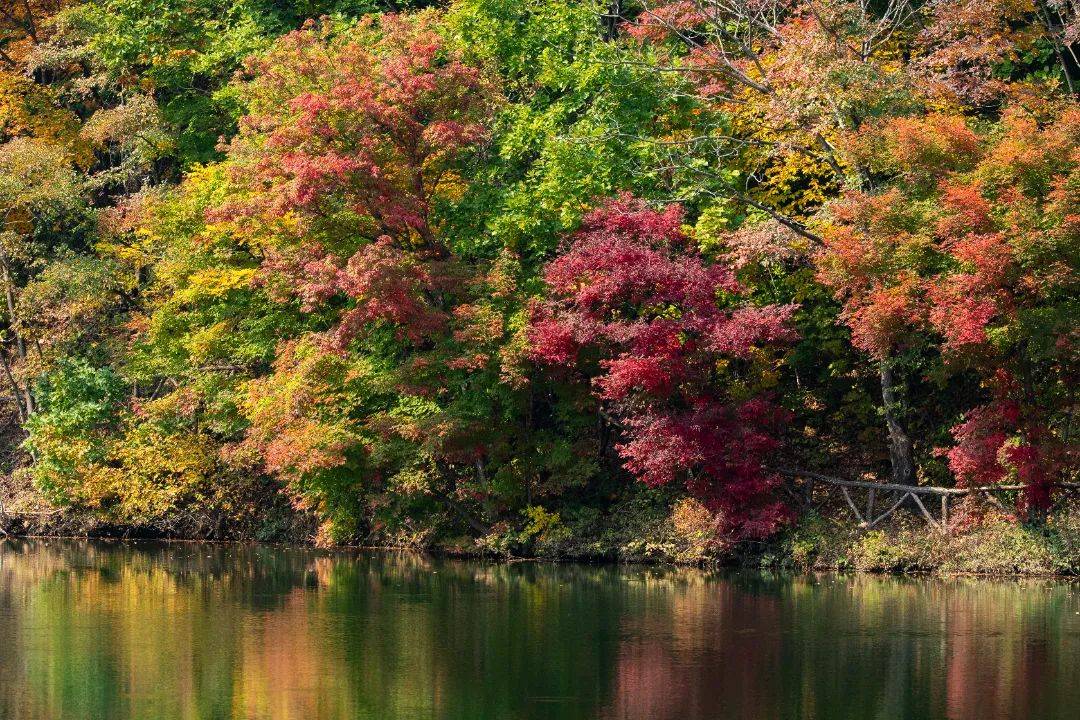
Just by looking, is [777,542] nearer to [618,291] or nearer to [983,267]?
[618,291]

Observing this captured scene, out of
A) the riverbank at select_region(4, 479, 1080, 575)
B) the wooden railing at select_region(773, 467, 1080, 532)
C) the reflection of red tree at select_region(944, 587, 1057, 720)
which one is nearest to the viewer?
the reflection of red tree at select_region(944, 587, 1057, 720)

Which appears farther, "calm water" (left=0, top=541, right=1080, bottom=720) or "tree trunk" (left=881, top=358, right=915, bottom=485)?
"tree trunk" (left=881, top=358, right=915, bottom=485)

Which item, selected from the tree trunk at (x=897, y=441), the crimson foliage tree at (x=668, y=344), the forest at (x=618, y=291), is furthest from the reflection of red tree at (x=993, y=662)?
the crimson foliage tree at (x=668, y=344)

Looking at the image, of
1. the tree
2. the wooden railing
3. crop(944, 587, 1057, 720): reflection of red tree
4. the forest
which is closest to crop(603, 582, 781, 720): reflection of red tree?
crop(944, 587, 1057, 720): reflection of red tree

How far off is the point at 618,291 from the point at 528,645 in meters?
9.93

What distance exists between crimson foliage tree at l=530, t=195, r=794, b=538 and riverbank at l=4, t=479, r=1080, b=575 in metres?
0.60

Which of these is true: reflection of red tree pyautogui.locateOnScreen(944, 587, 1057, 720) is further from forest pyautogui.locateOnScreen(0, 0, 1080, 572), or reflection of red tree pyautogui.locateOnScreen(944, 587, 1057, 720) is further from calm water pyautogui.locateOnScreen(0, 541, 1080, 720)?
forest pyautogui.locateOnScreen(0, 0, 1080, 572)

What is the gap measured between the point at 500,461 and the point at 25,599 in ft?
32.8

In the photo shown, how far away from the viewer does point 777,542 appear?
2956 cm

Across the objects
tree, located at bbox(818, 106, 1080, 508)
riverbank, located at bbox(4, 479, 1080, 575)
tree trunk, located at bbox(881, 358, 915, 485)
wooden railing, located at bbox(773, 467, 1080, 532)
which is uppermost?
tree, located at bbox(818, 106, 1080, 508)

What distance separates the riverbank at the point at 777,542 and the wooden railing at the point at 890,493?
23 cm

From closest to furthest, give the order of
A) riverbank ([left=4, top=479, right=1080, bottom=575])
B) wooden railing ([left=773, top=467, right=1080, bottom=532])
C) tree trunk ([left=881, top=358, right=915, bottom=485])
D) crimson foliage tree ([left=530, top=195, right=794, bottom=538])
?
riverbank ([left=4, top=479, right=1080, bottom=575]), wooden railing ([left=773, top=467, right=1080, bottom=532]), crimson foliage tree ([left=530, top=195, right=794, bottom=538]), tree trunk ([left=881, top=358, right=915, bottom=485])

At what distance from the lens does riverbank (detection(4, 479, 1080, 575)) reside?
26984 mm

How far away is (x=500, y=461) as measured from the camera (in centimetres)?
3219
